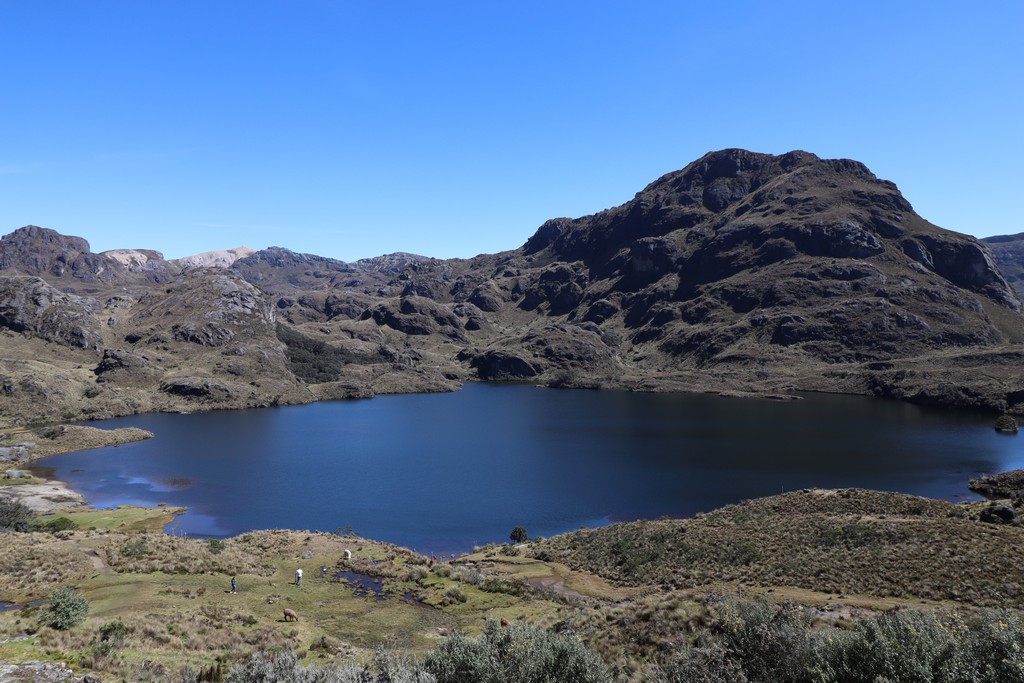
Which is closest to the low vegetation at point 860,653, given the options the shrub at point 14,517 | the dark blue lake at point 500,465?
the dark blue lake at point 500,465

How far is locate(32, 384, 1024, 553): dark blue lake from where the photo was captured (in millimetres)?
78750

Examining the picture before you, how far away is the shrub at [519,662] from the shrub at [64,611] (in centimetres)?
1803

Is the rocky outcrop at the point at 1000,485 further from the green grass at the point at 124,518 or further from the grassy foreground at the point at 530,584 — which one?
the green grass at the point at 124,518

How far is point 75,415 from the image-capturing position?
155375 millimetres

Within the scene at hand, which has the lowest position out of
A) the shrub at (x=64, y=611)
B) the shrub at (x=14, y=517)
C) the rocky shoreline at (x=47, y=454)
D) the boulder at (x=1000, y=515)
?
the rocky shoreline at (x=47, y=454)

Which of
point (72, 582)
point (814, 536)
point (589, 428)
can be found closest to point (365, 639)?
point (72, 582)

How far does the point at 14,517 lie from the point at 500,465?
67.7m

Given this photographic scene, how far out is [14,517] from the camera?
61.8 meters

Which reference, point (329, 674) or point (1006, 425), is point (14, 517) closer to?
point (329, 674)

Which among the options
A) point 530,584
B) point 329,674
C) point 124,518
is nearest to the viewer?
point 329,674

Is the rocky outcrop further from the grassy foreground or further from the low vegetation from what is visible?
the low vegetation

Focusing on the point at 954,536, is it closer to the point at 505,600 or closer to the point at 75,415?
the point at 505,600

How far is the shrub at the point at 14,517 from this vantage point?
5909 centimetres

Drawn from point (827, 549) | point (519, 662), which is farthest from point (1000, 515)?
point (519, 662)
